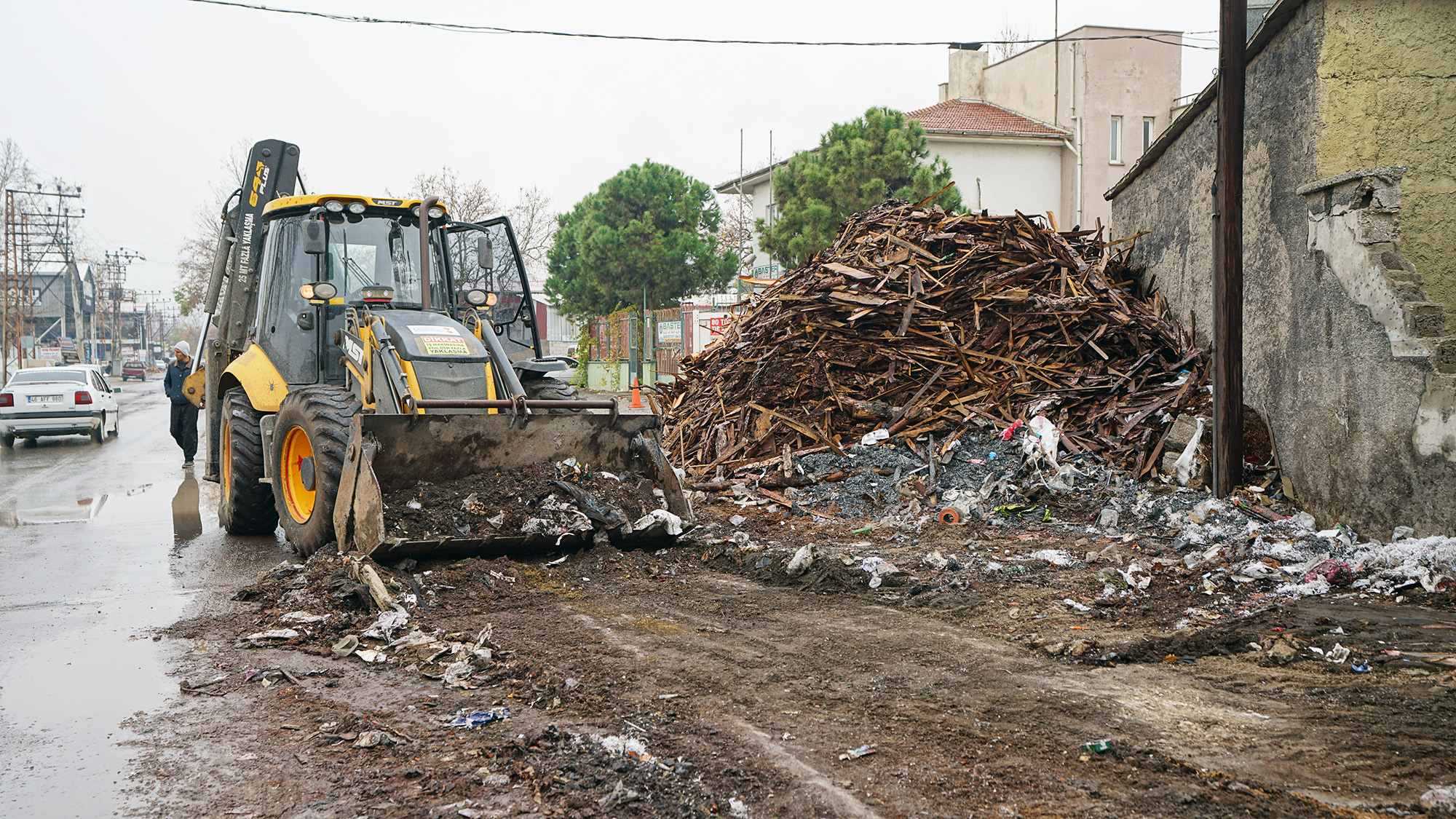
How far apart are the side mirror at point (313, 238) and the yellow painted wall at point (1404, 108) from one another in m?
8.01

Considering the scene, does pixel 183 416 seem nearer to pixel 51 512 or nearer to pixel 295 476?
pixel 51 512

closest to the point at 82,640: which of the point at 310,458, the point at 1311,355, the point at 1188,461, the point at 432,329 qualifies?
the point at 310,458

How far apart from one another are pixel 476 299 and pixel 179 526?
4.03 meters

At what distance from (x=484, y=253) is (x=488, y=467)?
2173 mm

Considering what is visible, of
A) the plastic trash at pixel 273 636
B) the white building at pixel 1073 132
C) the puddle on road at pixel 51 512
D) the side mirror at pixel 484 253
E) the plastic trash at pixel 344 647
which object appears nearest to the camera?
the plastic trash at pixel 344 647

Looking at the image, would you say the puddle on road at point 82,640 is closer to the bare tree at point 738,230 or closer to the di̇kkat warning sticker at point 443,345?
the di̇kkat warning sticker at point 443,345

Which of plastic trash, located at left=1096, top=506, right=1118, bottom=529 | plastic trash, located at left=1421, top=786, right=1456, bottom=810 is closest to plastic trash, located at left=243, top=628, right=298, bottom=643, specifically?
plastic trash, located at left=1421, top=786, right=1456, bottom=810

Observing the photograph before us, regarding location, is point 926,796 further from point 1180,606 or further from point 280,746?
point 1180,606

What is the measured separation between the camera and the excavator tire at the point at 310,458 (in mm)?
7312

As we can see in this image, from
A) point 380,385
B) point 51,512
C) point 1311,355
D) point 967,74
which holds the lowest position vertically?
point 51,512

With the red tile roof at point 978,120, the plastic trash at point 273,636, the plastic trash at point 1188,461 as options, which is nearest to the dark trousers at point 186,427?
the plastic trash at point 273,636

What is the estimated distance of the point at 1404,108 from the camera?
8.00m

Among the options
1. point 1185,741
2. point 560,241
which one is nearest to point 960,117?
point 560,241

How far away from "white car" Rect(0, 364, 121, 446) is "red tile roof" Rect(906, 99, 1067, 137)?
25074mm
